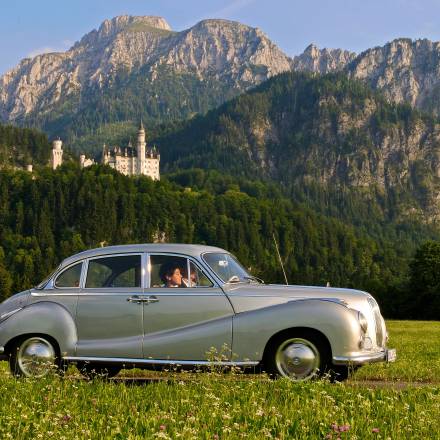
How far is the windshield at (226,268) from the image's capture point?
13523mm

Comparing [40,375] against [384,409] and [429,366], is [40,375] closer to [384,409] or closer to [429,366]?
[384,409]

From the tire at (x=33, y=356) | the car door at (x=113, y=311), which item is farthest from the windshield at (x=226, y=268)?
the tire at (x=33, y=356)

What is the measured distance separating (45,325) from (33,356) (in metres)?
0.63

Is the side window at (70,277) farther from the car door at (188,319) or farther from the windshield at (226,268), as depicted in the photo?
the windshield at (226,268)

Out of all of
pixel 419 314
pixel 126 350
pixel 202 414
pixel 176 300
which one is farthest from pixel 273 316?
pixel 419 314

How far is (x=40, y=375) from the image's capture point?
43.6 feet

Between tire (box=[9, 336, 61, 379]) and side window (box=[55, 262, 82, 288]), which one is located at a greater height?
side window (box=[55, 262, 82, 288])

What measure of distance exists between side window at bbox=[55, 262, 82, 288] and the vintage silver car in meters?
0.02

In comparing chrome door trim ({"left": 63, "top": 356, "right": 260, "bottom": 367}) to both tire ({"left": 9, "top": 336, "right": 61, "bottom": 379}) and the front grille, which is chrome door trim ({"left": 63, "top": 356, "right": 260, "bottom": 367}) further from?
the front grille

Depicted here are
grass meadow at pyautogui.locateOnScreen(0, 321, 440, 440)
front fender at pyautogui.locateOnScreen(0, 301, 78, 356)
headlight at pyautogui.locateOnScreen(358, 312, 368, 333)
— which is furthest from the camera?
front fender at pyautogui.locateOnScreen(0, 301, 78, 356)

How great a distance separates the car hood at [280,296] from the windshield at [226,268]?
1.10ft

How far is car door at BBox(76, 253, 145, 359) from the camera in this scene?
13.2 m

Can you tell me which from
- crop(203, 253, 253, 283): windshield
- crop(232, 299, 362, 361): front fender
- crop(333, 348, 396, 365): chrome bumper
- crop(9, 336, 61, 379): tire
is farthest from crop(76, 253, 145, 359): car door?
crop(333, 348, 396, 365): chrome bumper

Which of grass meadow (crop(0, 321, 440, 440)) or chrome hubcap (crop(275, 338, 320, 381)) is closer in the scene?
grass meadow (crop(0, 321, 440, 440))
